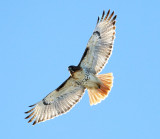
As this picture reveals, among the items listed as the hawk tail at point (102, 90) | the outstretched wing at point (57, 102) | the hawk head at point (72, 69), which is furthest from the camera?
the outstretched wing at point (57, 102)

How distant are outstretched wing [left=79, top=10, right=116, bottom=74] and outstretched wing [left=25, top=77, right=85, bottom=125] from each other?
2.81 feet

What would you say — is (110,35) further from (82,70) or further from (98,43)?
(82,70)

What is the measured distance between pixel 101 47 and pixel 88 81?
127 cm

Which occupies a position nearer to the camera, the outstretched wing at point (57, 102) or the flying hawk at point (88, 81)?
the flying hawk at point (88, 81)

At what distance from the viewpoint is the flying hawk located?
14.6 m

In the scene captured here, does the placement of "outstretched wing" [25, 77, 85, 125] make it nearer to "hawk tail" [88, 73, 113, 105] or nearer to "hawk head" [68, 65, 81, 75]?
"hawk tail" [88, 73, 113, 105]

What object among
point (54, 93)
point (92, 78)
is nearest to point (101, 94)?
point (92, 78)

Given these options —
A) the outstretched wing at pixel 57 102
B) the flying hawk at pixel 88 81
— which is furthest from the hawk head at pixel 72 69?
the outstretched wing at pixel 57 102

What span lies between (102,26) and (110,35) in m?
0.42

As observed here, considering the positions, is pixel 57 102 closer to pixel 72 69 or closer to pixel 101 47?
pixel 72 69

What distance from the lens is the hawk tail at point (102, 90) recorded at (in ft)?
48.0

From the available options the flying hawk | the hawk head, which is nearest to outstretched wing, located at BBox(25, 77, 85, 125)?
the flying hawk

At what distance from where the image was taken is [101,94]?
48.5ft

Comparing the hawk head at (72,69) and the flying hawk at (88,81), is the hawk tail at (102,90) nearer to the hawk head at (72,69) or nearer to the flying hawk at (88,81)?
the flying hawk at (88,81)
